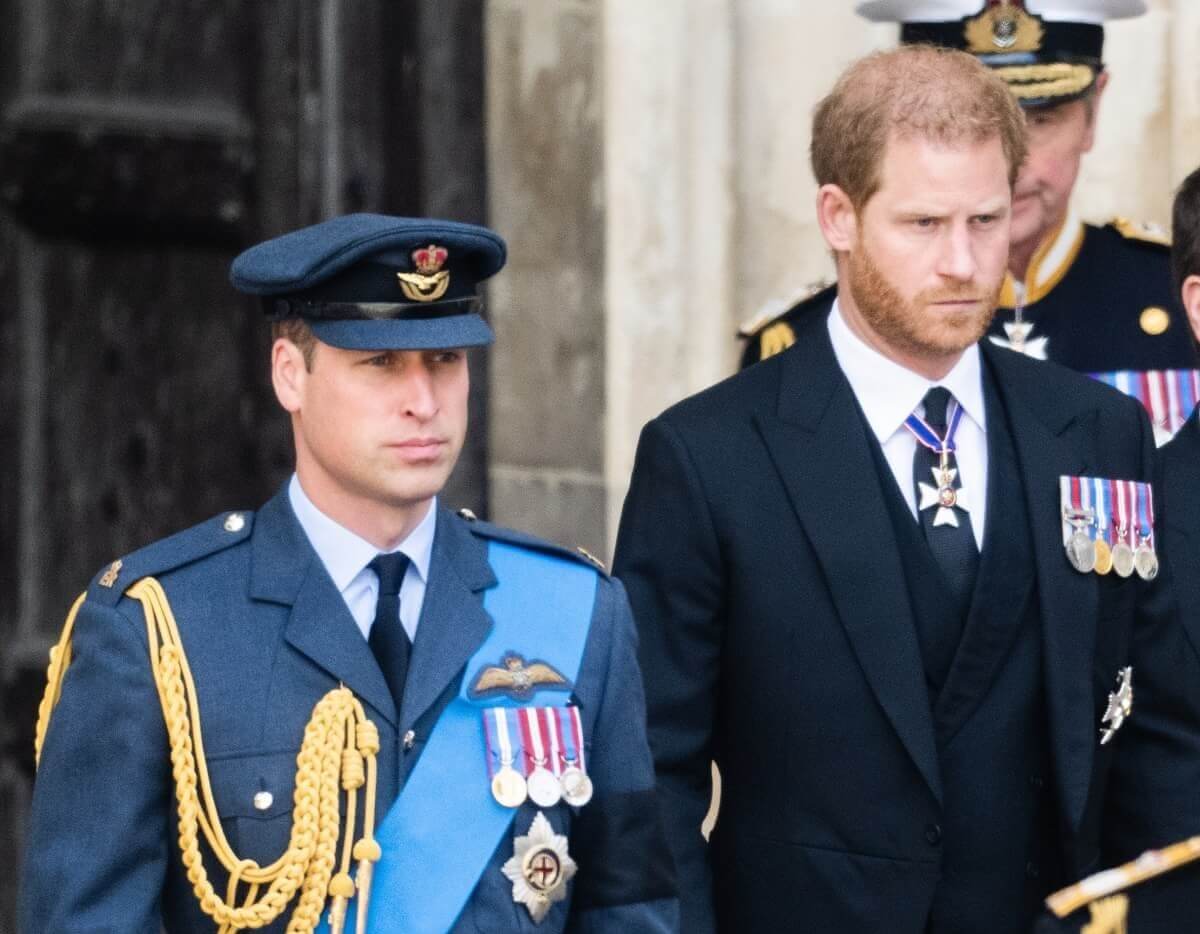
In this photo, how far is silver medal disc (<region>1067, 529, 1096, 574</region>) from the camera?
13.6ft

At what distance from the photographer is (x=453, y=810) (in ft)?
11.7

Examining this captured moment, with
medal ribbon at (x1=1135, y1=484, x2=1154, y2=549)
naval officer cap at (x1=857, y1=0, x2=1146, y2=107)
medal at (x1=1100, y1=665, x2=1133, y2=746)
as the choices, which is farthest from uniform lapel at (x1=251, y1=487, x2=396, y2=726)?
naval officer cap at (x1=857, y1=0, x2=1146, y2=107)

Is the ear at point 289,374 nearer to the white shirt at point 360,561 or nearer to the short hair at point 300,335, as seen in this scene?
the short hair at point 300,335

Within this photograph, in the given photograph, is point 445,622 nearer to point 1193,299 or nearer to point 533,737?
point 533,737

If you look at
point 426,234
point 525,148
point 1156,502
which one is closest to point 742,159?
point 525,148

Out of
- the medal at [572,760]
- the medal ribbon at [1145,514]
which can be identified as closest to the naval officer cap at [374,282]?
the medal at [572,760]

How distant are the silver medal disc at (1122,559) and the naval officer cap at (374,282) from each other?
3.36ft

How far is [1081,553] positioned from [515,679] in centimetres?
91

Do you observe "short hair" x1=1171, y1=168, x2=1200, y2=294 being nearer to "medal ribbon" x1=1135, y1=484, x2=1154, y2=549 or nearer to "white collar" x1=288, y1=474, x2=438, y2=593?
"medal ribbon" x1=1135, y1=484, x2=1154, y2=549

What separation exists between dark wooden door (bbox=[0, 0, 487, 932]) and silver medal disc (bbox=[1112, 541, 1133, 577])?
227 centimetres

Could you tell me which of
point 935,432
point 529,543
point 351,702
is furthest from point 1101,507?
point 351,702

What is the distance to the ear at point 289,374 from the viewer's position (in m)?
3.59

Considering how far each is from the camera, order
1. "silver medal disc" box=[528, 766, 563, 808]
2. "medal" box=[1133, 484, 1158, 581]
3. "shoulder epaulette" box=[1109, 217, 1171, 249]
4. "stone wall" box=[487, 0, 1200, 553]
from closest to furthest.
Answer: "silver medal disc" box=[528, 766, 563, 808] < "medal" box=[1133, 484, 1158, 581] < "shoulder epaulette" box=[1109, 217, 1171, 249] < "stone wall" box=[487, 0, 1200, 553]

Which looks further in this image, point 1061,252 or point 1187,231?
point 1061,252
